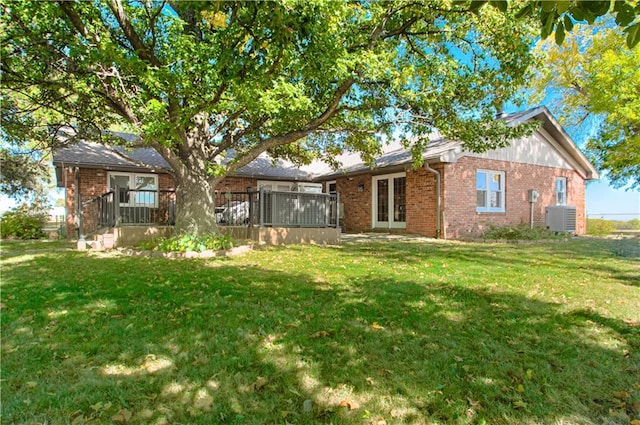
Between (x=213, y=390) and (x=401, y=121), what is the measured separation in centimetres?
825

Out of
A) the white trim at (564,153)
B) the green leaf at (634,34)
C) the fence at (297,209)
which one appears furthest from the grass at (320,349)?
the white trim at (564,153)

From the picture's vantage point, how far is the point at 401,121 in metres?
9.31

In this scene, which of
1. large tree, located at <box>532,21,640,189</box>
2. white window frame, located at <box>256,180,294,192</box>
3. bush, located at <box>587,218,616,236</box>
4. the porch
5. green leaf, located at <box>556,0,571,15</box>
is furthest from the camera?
bush, located at <box>587,218,616,236</box>

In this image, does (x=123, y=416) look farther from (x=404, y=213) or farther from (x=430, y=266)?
(x=404, y=213)

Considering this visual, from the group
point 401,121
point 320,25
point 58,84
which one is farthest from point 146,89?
point 401,121

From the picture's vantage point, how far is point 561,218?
14203 millimetres

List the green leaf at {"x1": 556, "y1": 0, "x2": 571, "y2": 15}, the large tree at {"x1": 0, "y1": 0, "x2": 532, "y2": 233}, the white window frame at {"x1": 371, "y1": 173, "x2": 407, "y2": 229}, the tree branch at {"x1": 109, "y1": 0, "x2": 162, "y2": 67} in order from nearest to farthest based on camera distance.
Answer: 1. the green leaf at {"x1": 556, "y1": 0, "x2": 571, "y2": 15}
2. the large tree at {"x1": 0, "y1": 0, "x2": 532, "y2": 233}
3. the tree branch at {"x1": 109, "y1": 0, "x2": 162, "y2": 67}
4. the white window frame at {"x1": 371, "y1": 173, "x2": 407, "y2": 229}

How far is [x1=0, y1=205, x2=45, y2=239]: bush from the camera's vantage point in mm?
13141

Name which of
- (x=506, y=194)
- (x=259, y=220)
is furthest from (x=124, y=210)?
(x=506, y=194)

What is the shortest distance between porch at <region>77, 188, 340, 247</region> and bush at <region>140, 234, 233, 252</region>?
1.74 m

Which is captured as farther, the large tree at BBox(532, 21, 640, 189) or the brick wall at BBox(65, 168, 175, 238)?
the brick wall at BBox(65, 168, 175, 238)

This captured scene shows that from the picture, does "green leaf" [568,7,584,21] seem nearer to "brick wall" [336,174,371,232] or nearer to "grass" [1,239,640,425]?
"grass" [1,239,640,425]

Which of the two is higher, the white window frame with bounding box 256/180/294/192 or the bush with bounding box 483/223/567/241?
the white window frame with bounding box 256/180/294/192

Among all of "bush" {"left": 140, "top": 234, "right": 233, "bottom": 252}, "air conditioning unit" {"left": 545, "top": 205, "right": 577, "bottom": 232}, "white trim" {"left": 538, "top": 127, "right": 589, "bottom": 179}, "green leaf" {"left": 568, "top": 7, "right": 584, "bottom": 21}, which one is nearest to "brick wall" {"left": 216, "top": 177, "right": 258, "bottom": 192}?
"bush" {"left": 140, "top": 234, "right": 233, "bottom": 252}
